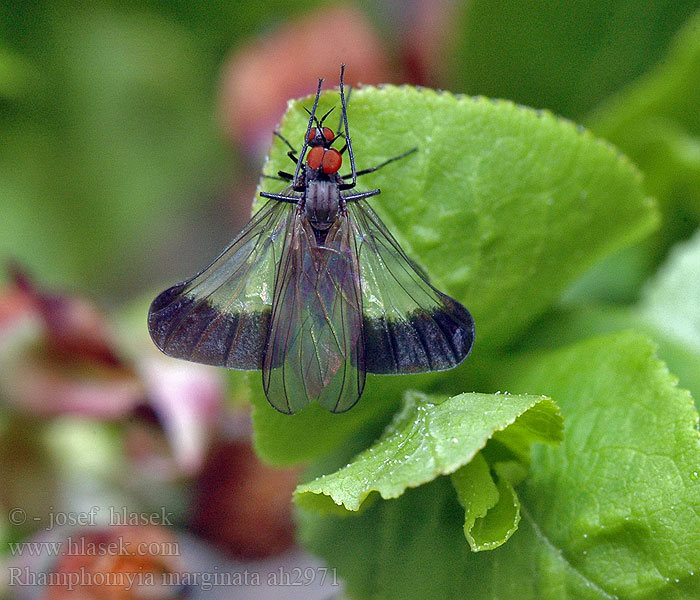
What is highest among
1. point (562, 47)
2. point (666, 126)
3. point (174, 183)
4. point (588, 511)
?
point (174, 183)

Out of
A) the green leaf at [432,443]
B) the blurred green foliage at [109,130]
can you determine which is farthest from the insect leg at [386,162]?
the blurred green foliage at [109,130]

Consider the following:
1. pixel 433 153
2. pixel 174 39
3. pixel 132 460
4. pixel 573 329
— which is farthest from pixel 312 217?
pixel 174 39

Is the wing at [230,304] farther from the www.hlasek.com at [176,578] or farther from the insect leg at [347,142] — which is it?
the www.hlasek.com at [176,578]

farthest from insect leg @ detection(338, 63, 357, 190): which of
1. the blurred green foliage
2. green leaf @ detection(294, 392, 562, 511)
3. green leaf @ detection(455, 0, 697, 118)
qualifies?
the blurred green foliage

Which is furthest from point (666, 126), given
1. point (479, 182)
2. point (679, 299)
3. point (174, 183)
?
point (174, 183)

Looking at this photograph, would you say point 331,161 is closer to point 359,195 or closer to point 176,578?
point 359,195

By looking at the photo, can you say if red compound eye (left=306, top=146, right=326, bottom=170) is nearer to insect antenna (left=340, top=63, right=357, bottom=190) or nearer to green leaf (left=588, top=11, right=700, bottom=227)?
insect antenna (left=340, top=63, right=357, bottom=190)

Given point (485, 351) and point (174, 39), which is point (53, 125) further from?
point (485, 351)
